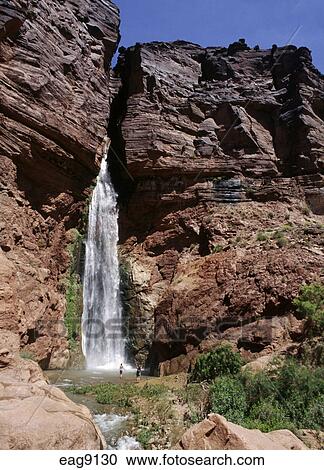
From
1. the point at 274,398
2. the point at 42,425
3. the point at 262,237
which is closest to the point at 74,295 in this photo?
the point at 262,237

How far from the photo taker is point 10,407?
806 cm

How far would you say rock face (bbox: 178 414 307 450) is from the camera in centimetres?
749

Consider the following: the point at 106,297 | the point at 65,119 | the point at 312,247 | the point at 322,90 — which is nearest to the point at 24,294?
the point at 106,297

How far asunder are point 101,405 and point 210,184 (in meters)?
24.3

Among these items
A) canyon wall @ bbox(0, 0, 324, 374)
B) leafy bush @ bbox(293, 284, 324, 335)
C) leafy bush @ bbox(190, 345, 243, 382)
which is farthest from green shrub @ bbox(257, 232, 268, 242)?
leafy bush @ bbox(190, 345, 243, 382)

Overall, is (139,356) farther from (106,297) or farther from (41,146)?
(41,146)

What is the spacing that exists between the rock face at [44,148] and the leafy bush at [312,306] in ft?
47.2

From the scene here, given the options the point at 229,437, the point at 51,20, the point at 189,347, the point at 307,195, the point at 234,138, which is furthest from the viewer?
the point at 234,138

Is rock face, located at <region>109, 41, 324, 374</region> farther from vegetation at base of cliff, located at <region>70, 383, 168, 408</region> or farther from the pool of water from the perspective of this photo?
vegetation at base of cliff, located at <region>70, 383, 168, 408</region>

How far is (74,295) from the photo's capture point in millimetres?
31656

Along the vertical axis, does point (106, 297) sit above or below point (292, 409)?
above

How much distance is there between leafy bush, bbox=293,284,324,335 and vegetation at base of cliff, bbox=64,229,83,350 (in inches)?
623

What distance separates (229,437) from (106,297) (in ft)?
85.9

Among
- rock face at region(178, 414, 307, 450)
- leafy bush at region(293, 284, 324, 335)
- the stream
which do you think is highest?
leafy bush at region(293, 284, 324, 335)
